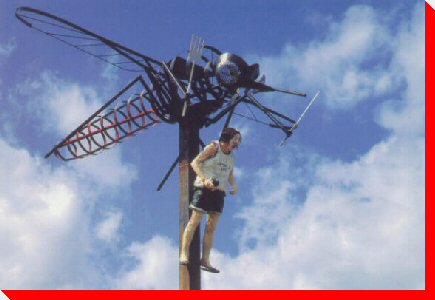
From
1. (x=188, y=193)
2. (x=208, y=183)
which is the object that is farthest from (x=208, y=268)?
(x=208, y=183)

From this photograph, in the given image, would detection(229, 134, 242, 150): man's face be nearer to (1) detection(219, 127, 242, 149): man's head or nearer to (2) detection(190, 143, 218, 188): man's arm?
(1) detection(219, 127, 242, 149): man's head

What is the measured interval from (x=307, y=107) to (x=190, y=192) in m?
3.09

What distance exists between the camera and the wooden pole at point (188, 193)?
331 inches

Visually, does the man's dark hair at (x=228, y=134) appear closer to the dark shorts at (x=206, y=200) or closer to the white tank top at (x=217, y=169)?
the white tank top at (x=217, y=169)

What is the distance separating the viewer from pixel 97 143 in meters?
12.1

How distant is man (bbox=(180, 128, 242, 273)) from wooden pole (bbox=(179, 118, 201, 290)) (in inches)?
4.4

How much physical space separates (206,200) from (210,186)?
0.86ft

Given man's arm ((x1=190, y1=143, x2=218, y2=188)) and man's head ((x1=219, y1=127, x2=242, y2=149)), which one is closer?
man's arm ((x1=190, y1=143, x2=218, y2=188))

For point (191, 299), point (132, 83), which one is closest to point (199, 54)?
point (132, 83)

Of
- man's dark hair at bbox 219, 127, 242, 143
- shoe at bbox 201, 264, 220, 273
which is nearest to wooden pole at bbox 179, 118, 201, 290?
shoe at bbox 201, 264, 220, 273

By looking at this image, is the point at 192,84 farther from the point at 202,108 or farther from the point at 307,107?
the point at 307,107

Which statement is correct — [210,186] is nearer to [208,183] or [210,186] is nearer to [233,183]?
[208,183]

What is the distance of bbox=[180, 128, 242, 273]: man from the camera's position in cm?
837

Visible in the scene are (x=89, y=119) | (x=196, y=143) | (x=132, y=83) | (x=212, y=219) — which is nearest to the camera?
(x=212, y=219)
